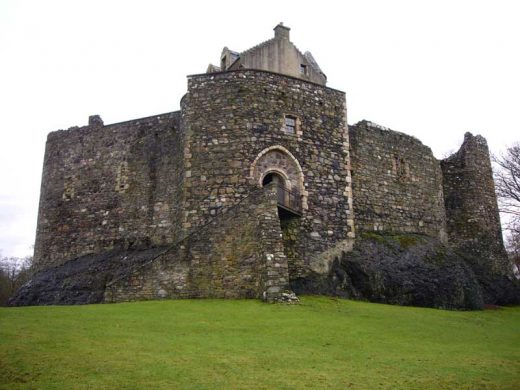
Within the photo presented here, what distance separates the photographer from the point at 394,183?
30688 mm

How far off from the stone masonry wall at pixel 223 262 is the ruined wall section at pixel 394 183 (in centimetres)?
756

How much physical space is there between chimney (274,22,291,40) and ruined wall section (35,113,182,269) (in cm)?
1131

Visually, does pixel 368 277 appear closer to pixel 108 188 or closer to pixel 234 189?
pixel 234 189

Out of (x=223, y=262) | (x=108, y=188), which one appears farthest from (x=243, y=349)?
(x=108, y=188)

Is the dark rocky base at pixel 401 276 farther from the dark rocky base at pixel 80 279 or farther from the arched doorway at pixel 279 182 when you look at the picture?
the dark rocky base at pixel 80 279

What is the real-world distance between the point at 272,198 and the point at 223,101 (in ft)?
19.3

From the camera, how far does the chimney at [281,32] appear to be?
36062 mm

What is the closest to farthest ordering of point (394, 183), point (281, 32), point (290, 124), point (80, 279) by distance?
point (290, 124) < point (80, 279) < point (394, 183) < point (281, 32)

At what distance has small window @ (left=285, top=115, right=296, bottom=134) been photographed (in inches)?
1027

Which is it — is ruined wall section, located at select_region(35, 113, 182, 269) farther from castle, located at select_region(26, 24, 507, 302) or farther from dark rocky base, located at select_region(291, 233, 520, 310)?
dark rocky base, located at select_region(291, 233, 520, 310)

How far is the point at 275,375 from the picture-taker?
10.9m

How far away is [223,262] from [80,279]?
8589mm

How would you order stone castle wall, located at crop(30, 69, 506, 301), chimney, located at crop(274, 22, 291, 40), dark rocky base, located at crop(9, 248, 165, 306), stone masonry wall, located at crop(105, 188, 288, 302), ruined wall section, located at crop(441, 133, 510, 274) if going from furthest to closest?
chimney, located at crop(274, 22, 291, 40), ruined wall section, located at crop(441, 133, 510, 274), dark rocky base, located at crop(9, 248, 165, 306), stone castle wall, located at crop(30, 69, 506, 301), stone masonry wall, located at crop(105, 188, 288, 302)

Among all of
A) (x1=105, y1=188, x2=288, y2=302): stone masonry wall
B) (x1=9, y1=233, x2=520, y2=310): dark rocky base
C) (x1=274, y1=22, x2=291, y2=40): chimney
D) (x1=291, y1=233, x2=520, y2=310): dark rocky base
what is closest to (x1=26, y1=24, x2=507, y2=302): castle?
(x1=105, y1=188, x2=288, y2=302): stone masonry wall
